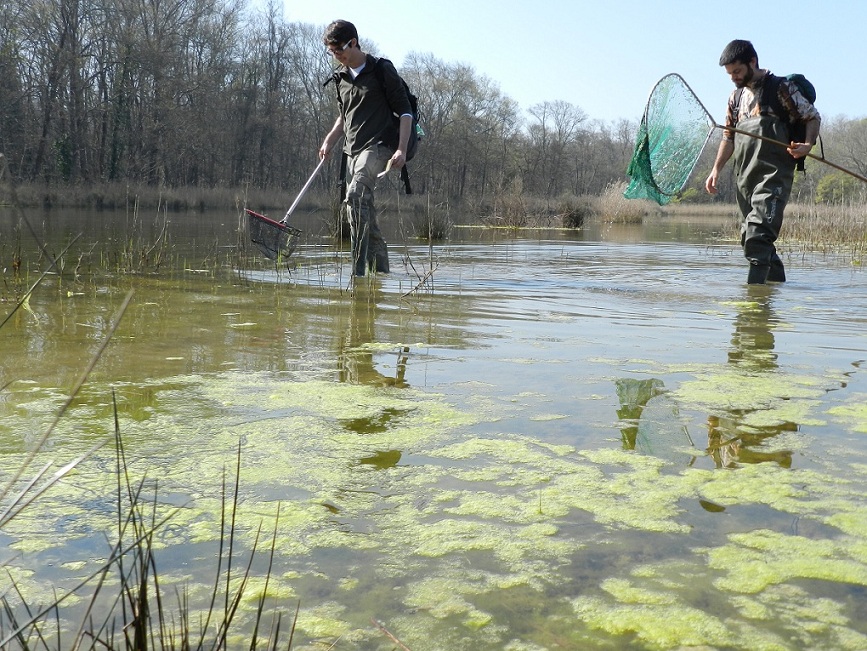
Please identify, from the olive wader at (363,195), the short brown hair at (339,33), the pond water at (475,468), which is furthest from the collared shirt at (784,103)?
the short brown hair at (339,33)

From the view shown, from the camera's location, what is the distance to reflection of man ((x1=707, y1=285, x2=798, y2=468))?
86.9 inches

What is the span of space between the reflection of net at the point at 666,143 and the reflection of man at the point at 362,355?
2.41 meters

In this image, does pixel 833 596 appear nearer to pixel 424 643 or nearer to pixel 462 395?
pixel 424 643

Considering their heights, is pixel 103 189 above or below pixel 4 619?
above

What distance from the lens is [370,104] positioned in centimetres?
605

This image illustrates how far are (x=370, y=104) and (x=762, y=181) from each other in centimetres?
277

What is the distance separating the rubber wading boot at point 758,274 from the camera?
21.0 feet

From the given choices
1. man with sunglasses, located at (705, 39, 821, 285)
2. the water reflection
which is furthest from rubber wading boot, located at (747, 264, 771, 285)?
the water reflection

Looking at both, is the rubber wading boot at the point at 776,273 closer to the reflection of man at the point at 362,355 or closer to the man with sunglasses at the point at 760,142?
the man with sunglasses at the point at 760,142

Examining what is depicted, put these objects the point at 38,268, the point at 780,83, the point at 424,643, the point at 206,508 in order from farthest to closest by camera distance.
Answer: the point at 38,268, the point at 780,83, the point at 206,508, the point at 424,643

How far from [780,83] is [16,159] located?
98.5ft

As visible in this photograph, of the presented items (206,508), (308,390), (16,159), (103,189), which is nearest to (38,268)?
(308,390)

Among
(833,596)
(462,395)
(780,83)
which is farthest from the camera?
(780,83)

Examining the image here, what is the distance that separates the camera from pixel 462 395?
2803 millimetres
